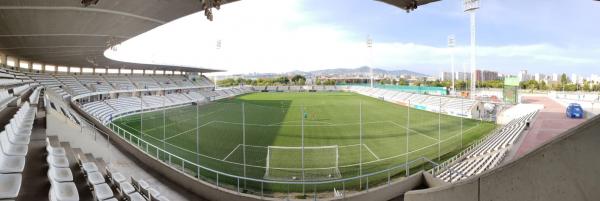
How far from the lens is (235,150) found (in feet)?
44.5

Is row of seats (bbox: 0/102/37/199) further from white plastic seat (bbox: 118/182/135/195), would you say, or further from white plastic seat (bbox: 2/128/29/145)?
white plastic seat (bbox: 118/182/135/195)

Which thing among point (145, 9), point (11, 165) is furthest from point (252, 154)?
point (11, 165)

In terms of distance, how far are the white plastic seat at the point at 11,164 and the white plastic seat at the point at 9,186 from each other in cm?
10

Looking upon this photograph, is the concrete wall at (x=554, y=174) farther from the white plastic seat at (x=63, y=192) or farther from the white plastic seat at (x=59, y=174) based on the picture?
the white plastic seat at (x=59, y=174)

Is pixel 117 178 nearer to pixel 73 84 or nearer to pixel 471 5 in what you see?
pixel 73 84

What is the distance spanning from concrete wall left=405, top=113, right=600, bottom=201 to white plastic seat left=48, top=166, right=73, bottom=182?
412 centimetres

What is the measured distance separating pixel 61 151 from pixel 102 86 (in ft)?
95.4

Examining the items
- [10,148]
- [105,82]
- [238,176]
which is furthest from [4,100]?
[105,82]

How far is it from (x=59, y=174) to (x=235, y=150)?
993 centimetres

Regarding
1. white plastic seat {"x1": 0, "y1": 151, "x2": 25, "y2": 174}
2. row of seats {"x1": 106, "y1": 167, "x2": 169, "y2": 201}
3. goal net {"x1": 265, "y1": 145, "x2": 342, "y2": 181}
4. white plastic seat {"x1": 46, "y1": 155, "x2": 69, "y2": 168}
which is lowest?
goal net {"x1": 265, "y1": 145, "x2": 342, "y2": 181}

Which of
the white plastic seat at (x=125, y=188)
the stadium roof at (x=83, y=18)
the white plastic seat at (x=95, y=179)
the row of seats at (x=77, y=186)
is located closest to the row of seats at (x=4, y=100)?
the row of seats at (x=77, y=186)

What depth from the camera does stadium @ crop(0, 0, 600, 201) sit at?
237cm

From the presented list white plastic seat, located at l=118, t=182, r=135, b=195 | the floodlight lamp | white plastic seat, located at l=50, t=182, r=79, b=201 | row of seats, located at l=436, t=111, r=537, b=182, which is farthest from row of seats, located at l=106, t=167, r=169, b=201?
the floodlight lamp

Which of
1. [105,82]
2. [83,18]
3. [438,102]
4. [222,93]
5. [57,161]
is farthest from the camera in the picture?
[222,93]
